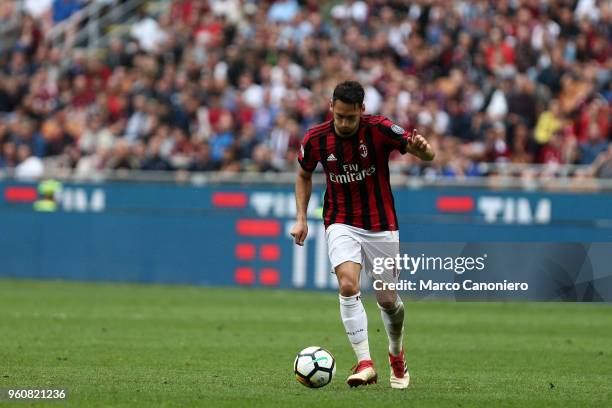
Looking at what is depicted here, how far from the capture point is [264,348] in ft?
43.7

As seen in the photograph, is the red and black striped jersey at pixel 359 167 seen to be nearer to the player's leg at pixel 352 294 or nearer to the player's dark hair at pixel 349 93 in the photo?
the player's leg at pixel 352 294

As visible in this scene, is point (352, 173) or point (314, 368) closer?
point (314, 368)

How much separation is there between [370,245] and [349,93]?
124 centimetres

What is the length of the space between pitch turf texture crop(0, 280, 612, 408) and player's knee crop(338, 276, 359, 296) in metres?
0.74

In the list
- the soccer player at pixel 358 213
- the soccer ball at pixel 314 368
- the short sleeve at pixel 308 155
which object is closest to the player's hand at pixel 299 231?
the soccer player at pixel 358 213

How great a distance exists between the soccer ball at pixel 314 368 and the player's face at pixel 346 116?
5.50 feet

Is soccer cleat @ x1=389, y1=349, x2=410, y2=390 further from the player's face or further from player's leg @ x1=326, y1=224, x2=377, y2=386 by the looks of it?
the player's face

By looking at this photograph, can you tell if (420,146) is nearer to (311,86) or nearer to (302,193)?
(302,193)

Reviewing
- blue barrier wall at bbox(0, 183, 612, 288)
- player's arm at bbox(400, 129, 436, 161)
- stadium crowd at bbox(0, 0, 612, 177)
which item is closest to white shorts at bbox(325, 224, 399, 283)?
player's arm at bbox(400, 129, 436, 161)

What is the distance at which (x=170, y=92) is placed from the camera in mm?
25922

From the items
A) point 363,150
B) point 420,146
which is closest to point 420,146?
point 420,146

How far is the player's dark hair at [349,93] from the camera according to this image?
31.1ft

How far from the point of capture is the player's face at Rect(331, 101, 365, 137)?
957 cm

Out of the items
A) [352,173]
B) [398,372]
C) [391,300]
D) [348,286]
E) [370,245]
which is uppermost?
[352,173]
